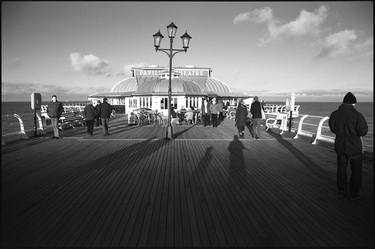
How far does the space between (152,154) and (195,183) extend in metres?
3.27

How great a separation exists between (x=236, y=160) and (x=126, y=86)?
3707cm

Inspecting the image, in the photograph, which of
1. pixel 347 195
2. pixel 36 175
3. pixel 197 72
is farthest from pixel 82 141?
pixel 197 72

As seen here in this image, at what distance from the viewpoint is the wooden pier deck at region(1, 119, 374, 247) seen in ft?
10.6

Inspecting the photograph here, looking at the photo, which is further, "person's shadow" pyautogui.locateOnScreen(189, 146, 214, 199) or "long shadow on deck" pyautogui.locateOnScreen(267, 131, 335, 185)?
"long shadow on deck" pyautogui.locateOnScreen(267, 131, 335, 185)

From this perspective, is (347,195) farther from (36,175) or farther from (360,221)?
(36,175)

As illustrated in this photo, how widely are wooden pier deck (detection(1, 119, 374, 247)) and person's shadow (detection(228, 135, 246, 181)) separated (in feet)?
0.18

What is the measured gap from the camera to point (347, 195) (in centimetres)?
474

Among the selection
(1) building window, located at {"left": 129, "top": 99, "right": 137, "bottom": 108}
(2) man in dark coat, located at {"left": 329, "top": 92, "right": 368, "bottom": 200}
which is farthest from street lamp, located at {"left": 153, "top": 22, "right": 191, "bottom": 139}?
(1) building window, located at {"left": 129, "top": 99, "right": 137, "bottom": 108}

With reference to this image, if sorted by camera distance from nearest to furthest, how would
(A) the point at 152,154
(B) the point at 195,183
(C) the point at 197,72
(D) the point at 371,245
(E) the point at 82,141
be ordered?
(D) the point at 371,245 → (B) the point at 195,183 → (A) the point at 152,154 → (E) the point at 82,141 → (C) the point at 197,72

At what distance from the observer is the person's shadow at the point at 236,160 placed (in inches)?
243

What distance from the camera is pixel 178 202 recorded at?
4.37m

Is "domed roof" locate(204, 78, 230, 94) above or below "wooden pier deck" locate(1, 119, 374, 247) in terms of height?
above

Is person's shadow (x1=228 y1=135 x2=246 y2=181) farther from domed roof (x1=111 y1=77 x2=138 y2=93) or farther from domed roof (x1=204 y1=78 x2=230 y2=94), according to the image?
domed roof (x1=111 y1=77 x2=138 y2=93)

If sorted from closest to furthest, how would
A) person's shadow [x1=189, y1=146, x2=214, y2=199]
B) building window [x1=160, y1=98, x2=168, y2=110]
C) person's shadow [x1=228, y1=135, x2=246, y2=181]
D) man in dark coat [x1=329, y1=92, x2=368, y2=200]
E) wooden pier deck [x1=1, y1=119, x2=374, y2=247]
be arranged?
wooden pier deck [x1=1, y1=119, x2=374, y2=247] → man in dark coat [x1=329, y1=92, x2=368, y2=200] → person's shadow [x1=189, y1=146, x2=214, y2=199] → person's shadow [x1=228, y1=135, x2=246, y2=181] → building window [x1=160, y1=98, x2=168, y2=110]
